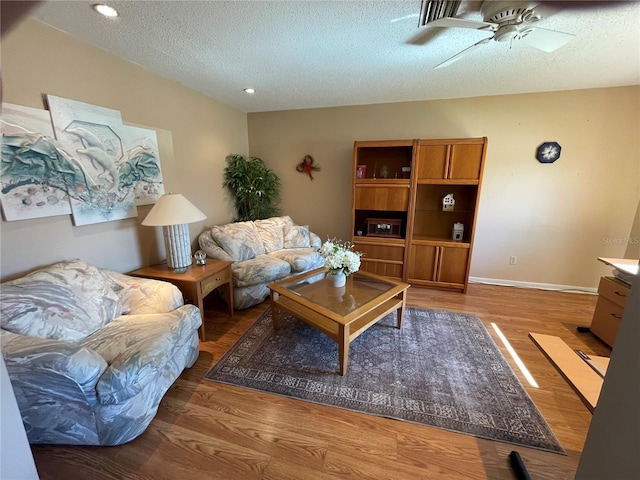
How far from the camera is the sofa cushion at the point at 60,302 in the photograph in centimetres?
138

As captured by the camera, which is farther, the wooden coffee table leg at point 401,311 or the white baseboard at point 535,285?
the white baseboard at point 535,285

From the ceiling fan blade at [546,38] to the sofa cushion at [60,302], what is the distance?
133 inches

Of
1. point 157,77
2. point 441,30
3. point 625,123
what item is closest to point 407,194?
point 441,30

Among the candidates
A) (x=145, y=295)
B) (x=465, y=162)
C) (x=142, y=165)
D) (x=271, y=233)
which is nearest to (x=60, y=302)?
(x=145, y=295)

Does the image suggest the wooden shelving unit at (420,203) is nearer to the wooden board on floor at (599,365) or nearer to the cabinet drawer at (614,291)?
the cabinet drawer at (614,291)

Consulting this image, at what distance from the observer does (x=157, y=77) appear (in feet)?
8.41

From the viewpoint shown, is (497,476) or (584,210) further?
(584,210)

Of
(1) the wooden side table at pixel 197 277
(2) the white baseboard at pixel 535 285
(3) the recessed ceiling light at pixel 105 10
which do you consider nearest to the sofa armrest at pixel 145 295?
(1) the wooden side table at pixel 197 277

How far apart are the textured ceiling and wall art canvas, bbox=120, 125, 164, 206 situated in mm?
643

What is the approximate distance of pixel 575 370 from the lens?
3.74 ft

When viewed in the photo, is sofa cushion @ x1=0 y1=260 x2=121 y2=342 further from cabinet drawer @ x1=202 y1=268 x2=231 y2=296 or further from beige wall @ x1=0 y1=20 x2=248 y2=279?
cabinet drawer @ x1=202 y1=268 x2=231 y2=296

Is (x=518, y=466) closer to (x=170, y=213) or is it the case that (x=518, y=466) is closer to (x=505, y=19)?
(x=505, y=19)

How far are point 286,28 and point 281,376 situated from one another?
2516mm

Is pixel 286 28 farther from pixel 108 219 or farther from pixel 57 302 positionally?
pixel 57 302
